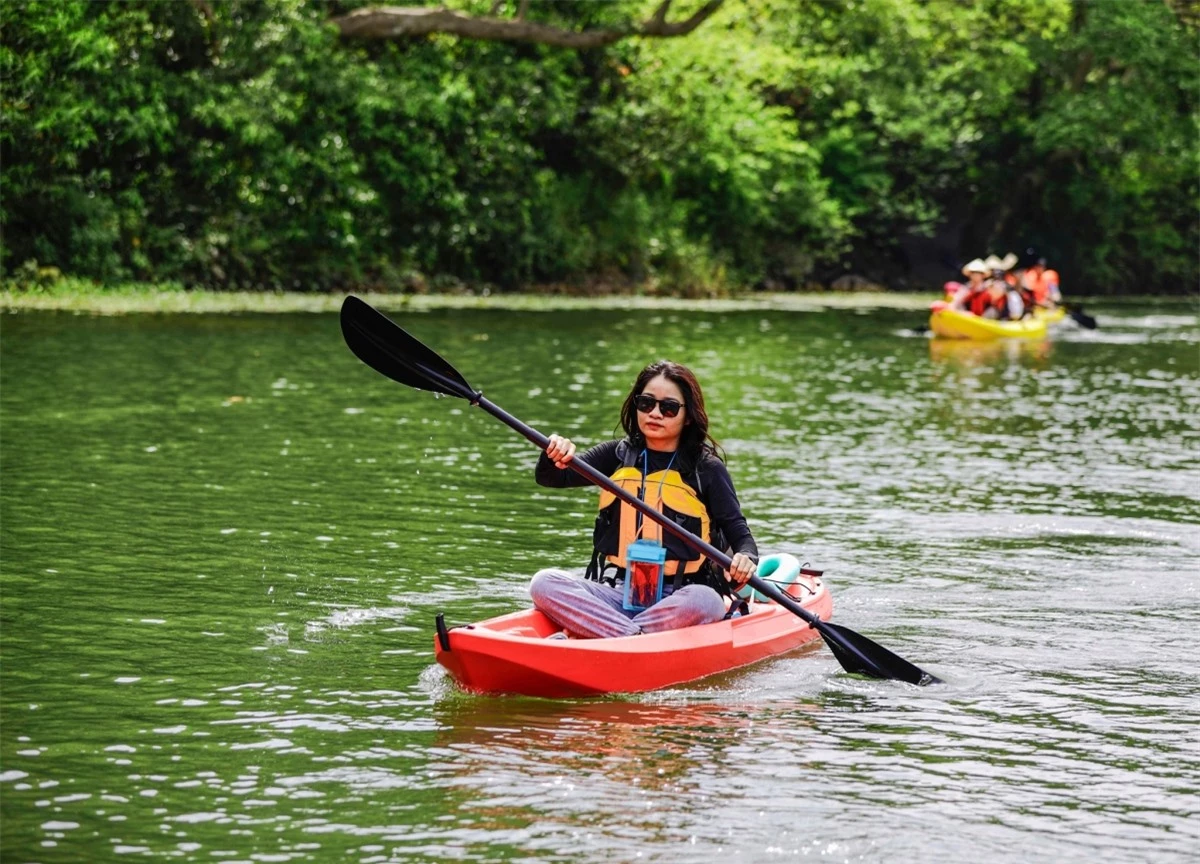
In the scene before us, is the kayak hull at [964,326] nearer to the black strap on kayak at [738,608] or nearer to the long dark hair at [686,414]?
the black strap on kayak at [738,608]

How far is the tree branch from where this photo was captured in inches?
1182

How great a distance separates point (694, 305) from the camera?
108 ft

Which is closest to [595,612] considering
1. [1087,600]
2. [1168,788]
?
[1168,788]

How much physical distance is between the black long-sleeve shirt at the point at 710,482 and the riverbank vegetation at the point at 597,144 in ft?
60.6

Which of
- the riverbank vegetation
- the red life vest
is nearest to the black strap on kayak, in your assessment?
the riverbank vegetation

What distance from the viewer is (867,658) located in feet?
24.2

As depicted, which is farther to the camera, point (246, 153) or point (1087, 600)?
point (246, 153)

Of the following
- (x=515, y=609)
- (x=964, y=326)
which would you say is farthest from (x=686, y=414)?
(x=964, y=326)

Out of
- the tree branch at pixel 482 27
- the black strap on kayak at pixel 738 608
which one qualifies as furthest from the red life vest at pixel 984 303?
the black strap on kayak at pixel 738 608

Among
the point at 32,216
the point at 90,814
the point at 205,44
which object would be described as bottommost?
the point at 90,814

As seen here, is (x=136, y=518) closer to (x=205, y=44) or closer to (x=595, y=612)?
(x=595, y=612)

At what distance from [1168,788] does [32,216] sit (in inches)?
897

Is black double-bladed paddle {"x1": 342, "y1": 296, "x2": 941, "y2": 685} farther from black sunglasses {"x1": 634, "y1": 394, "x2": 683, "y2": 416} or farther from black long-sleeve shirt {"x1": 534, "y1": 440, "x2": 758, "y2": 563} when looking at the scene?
black sunglasses {"x1": 634, "y1": 394, "x2": 683, "y2": 416}

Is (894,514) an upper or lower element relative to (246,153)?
lower
